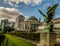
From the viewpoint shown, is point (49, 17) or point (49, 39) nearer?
point (49, 39)

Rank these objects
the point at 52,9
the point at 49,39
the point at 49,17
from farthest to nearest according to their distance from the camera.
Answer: the point at 49,17, the point at 52,9, the point at 49,39

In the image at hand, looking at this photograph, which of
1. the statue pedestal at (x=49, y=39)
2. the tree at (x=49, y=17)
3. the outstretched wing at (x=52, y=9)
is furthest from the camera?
the outstretched wing at (x=52, y=9)

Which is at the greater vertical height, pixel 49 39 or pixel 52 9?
pixel 52 9

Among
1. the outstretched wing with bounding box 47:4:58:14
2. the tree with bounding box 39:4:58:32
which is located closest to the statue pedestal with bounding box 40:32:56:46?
the tree with bounding box 39:4:58:32

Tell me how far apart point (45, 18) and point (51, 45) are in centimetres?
201

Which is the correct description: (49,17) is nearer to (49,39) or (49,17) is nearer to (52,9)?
(52,9)

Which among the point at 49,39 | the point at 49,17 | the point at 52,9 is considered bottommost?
the point at 49,39

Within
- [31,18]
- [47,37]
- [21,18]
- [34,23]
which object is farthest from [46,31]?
[21,18]

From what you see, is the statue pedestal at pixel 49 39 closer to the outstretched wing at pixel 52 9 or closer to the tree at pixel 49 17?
the tree at pixel 49 17

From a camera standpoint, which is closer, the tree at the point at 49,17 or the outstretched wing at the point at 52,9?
the tree at the point at 49,17

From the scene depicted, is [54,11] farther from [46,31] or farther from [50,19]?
[46,31]

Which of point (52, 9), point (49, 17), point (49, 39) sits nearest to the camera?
point (49, 39)

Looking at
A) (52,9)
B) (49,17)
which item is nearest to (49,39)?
(49,17)

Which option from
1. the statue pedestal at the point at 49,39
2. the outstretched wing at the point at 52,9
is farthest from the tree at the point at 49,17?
the statue pedestal at the point at 49,39
